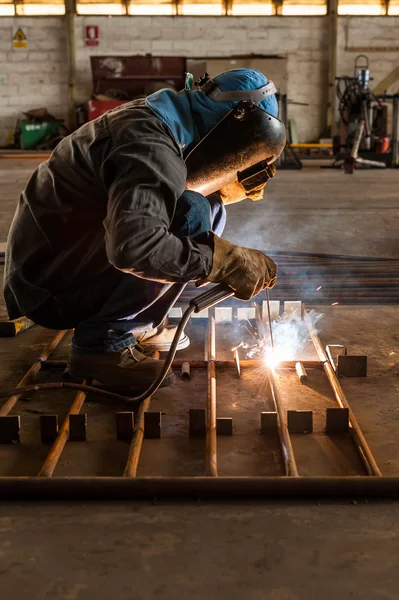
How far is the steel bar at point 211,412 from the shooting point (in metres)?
1.88

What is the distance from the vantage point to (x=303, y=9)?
14906mm

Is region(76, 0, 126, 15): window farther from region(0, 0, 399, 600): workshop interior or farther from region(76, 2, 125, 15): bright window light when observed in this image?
region(0, 0, 399, 600): workshop interior

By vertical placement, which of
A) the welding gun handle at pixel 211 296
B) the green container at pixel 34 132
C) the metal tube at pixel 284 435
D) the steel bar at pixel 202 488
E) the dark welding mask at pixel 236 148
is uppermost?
the dark welding mask at pixel 236 148

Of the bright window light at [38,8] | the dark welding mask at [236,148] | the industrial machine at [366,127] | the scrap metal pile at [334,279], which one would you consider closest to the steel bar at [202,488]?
the dark welding mask at [236,148]

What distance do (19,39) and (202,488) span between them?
1486cm

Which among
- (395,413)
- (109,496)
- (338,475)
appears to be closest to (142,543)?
(109,496)

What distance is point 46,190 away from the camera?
2406 mm

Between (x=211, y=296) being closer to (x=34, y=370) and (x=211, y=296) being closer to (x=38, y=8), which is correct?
(x=34, y=370)

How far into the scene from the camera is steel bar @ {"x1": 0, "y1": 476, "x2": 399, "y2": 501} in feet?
5.76

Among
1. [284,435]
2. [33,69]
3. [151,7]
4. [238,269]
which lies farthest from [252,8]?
[284,435]

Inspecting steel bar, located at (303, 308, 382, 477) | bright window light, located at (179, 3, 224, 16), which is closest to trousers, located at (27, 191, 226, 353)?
steel bar, located at (303, 308, 382, 477)

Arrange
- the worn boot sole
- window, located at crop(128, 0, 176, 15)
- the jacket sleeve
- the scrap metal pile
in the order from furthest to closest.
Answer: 1. window, located at crop(128, 0, 176, 15)
2. the scrap metal pile
3. the worn boot sole
4. the jacket sleeve

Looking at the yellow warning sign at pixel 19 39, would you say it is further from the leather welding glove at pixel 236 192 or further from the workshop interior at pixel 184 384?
the leather welding glove at pixel 236 192

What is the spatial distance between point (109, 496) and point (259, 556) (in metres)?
0.44
